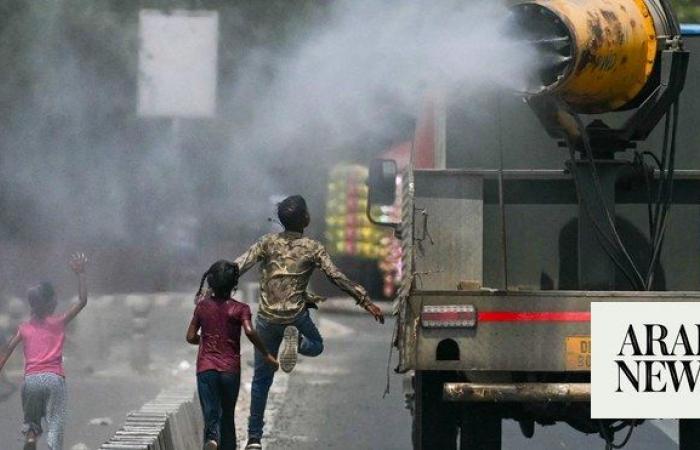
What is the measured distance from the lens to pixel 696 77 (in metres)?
11.5

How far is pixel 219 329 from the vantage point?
10805mm

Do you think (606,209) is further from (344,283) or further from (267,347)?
(267,347)

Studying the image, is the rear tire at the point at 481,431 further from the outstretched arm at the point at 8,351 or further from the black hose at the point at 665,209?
the outstretched arm at the point at 8,351

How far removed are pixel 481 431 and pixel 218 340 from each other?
1.63m

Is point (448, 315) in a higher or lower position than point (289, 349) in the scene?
higher

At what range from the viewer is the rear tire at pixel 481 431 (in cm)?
1100

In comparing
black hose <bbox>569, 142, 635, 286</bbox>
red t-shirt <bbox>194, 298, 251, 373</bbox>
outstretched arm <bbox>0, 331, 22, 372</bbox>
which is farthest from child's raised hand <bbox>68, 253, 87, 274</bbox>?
black hose <bbox>569, 142, 635, 286</bbox>

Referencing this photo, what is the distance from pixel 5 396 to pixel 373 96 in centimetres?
627

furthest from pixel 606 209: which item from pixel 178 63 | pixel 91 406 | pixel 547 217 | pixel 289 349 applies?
pixel 178 63

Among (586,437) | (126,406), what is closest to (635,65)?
(586,437)

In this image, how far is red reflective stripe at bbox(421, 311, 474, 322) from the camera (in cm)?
1004

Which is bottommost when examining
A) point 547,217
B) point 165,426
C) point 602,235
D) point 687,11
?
point 165,426

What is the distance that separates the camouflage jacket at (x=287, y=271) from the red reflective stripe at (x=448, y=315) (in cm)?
136

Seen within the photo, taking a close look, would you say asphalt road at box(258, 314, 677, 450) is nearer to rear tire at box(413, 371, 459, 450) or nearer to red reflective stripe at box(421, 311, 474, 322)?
rear tire at box(413, 371, 459, 450)
